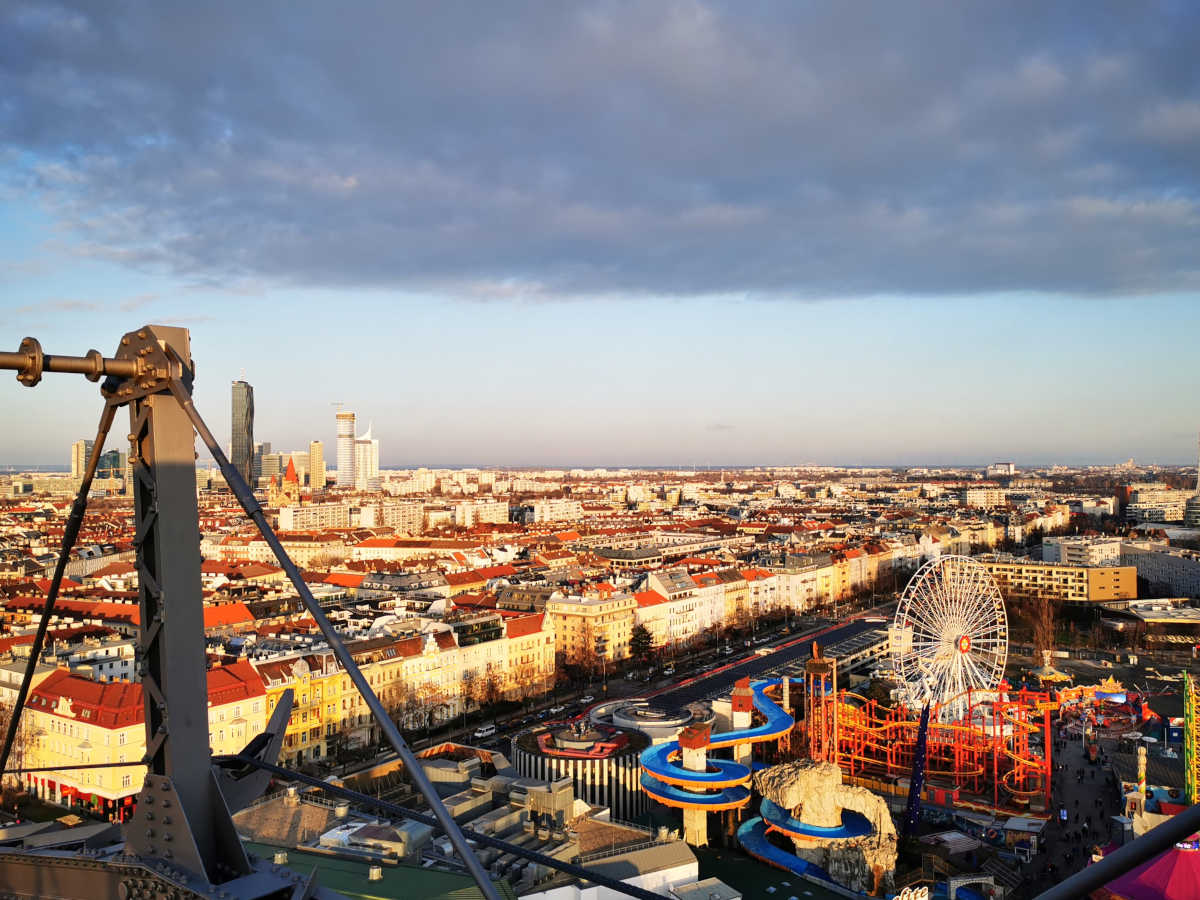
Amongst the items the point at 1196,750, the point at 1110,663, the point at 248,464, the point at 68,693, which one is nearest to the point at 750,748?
the point at 1196,750

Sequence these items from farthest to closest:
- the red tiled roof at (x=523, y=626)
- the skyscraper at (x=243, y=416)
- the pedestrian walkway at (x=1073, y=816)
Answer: the skyscraper at (x=243, y=416) → the red tiled roof at (x=523, y=626) → the pedestrian walkway at (x=1073, y=816)

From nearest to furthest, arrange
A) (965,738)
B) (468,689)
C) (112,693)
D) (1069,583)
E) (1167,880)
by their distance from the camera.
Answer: (1167,880) < (112,693) < (965,738) < (468,689) < (1069,583)

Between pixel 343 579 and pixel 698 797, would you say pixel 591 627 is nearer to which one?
pixel 698 797

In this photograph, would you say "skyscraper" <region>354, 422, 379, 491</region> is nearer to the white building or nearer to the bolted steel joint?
the white building

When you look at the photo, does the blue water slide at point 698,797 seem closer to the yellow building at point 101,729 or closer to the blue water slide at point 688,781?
the blue water slide at point 688,781

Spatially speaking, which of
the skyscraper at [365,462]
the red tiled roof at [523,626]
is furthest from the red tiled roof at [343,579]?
the skyscraper at [365,462]

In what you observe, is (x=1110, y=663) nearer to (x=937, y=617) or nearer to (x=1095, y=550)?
(x=937, y=617)

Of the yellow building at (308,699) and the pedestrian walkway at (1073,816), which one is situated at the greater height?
the yellow building at (308,699)

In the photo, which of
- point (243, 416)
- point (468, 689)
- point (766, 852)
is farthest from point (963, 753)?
point (243, 416)
